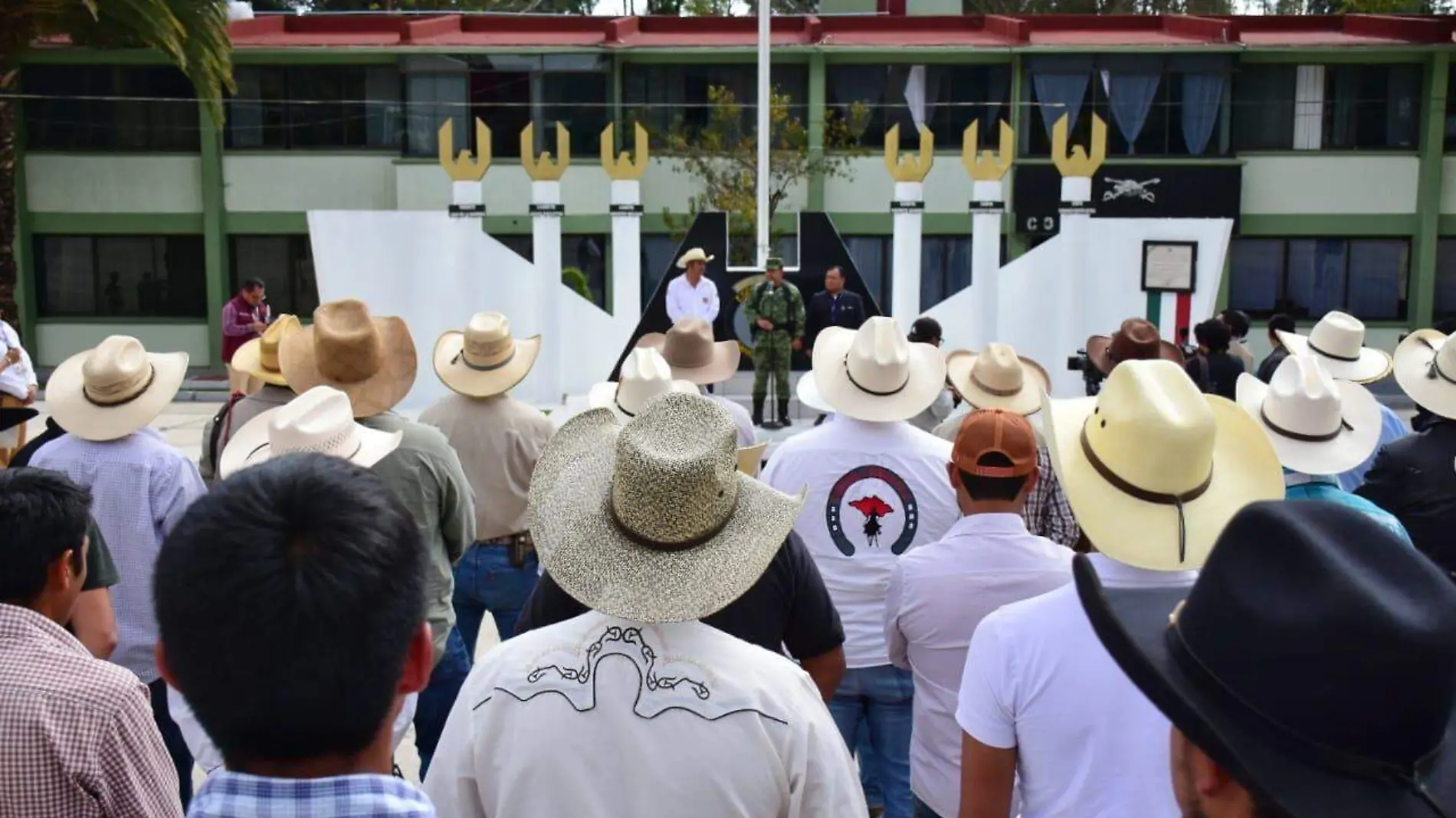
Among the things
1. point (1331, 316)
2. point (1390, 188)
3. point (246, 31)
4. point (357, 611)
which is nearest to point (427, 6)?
point (246, 31)

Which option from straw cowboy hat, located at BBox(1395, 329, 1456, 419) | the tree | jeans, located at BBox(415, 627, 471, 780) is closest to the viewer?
jeans, located at BBox(415, 627, 471, 780)

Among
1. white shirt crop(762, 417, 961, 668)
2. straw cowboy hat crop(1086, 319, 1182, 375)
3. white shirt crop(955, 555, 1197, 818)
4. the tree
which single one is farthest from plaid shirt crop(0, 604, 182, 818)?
the tree

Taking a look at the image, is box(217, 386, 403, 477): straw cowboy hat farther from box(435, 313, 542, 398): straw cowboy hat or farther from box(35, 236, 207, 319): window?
box(35, 236, 207, 319): window

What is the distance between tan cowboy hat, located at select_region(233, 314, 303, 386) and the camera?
559 centimetres

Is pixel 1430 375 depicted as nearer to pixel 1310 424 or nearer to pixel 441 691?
pixel 1310 424

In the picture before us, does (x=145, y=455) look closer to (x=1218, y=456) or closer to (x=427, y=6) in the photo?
(x=1218, y=456)

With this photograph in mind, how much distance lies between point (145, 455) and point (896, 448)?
2505mm

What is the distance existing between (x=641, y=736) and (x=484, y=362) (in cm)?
400

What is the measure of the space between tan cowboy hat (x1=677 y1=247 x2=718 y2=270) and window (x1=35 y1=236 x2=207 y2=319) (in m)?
12.6

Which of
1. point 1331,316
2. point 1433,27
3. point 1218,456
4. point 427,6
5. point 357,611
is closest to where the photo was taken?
point 357,611

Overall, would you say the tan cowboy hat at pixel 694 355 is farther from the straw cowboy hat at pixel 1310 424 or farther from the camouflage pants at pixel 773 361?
the camouflage pants at pixel 773 361

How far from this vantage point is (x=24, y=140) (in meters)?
24.6

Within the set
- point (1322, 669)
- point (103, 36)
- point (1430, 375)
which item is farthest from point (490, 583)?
point (103, 36)

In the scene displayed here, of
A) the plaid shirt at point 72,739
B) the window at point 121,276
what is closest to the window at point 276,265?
the window at point 121,276
